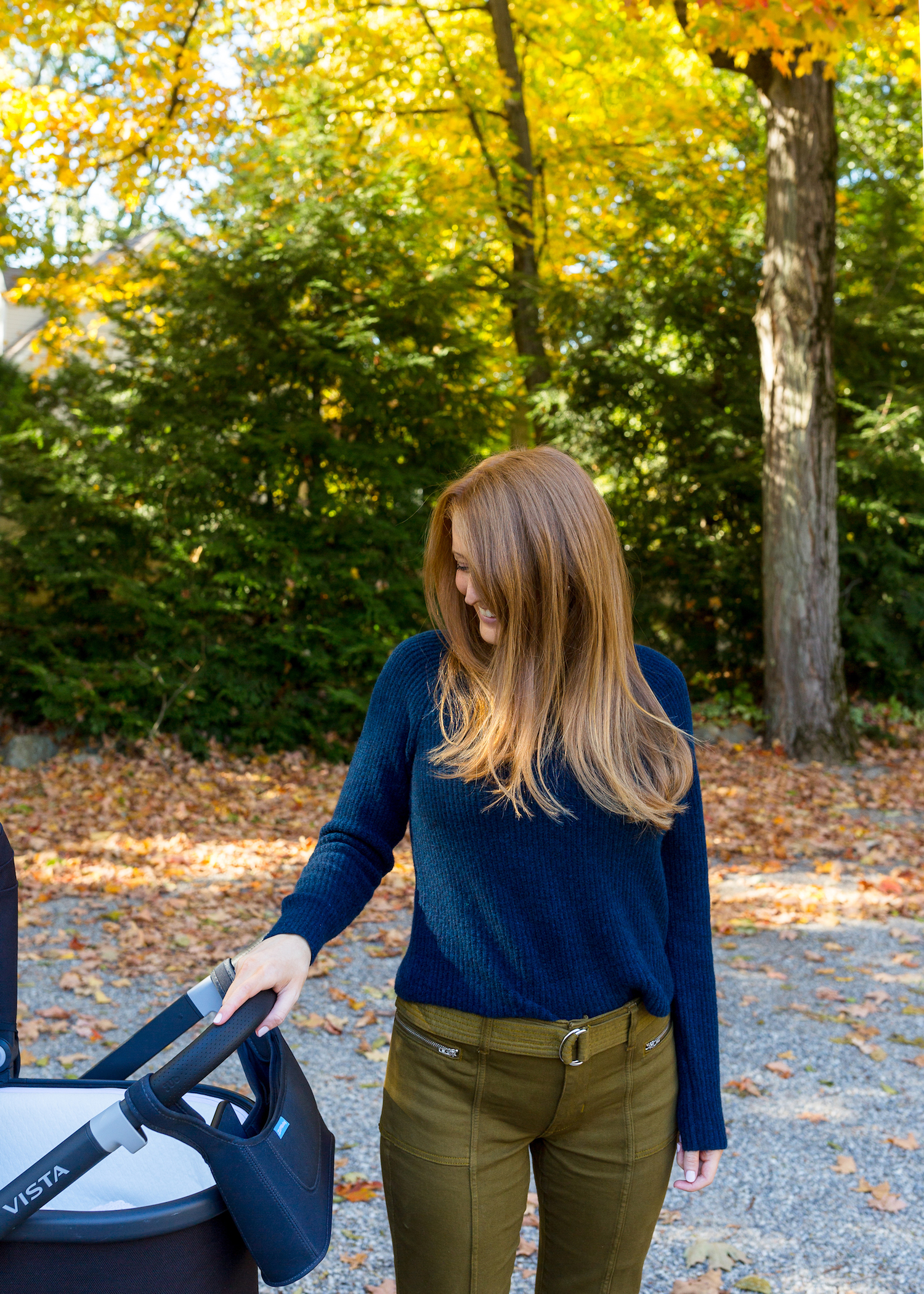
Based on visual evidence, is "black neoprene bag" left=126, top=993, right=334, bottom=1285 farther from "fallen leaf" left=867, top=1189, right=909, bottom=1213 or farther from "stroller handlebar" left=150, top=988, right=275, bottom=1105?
"fallen leaf" left=867, top=1189, right=909, bottom=1213

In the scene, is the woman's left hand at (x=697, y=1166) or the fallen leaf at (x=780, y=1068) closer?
the woman's left hand at (x=697, y=1166)

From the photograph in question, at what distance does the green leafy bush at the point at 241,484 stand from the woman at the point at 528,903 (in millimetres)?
7807

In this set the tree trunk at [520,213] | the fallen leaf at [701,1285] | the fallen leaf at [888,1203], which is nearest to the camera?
the fallen leaf at [701,1285]

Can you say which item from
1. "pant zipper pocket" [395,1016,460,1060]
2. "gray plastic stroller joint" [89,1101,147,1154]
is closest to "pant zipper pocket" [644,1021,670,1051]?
"pant zipper pocket" [395,1016,460,1060]

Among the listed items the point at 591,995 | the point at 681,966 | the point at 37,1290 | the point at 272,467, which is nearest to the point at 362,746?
the point at 591,995

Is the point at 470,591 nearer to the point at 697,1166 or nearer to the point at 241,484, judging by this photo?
the point at 697,1166

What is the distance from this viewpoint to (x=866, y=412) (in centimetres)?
1148

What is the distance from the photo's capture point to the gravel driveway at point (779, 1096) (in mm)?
3162

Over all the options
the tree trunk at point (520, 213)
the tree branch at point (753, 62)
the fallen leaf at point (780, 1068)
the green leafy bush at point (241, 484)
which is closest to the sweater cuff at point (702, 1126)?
the fallen leaf at point (780, 1068)

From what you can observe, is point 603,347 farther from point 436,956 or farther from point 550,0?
point 436,956

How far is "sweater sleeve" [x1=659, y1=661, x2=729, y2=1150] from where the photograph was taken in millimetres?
1860

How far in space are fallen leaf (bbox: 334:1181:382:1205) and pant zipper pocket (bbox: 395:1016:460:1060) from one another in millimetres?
1963

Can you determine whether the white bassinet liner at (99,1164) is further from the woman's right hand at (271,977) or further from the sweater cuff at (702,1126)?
the sweater cuff at (702,1126)

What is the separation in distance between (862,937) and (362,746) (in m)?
4.95
